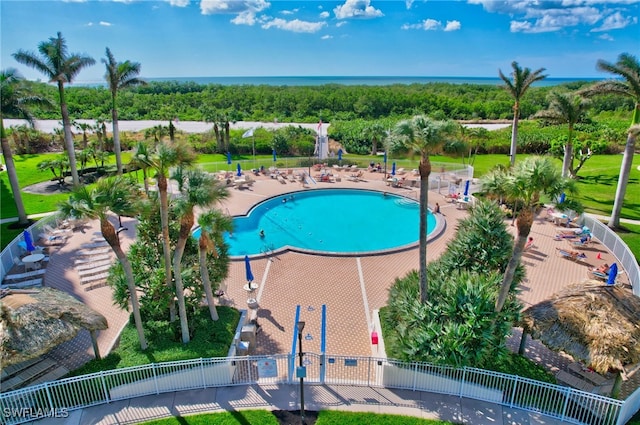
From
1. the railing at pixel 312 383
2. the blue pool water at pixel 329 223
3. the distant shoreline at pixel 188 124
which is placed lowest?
the railing at pixel 312 383

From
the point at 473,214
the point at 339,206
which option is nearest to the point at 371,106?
the point at 339,206

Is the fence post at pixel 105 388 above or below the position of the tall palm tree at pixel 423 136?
below

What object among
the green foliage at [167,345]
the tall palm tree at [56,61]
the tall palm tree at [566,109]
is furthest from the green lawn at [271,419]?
the tall palm tree at [566,109]

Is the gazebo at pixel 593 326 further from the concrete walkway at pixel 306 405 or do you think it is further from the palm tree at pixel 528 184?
the palm tree at pixel 528 184

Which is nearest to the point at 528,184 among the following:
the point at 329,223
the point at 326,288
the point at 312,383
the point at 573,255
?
the point at 312,383

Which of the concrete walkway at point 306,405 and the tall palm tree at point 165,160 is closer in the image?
the tall palm tree at point 165,160

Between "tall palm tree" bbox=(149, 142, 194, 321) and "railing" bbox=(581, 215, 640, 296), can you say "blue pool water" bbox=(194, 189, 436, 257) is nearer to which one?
"railing" bbox=(581, 215, 640, 296)

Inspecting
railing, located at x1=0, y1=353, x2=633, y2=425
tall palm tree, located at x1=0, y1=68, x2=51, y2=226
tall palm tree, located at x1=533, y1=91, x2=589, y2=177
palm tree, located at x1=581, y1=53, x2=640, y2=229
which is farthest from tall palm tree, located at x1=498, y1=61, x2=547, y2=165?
tall palm tree, located at x1=0, y1=68, x2=51, y2=226
